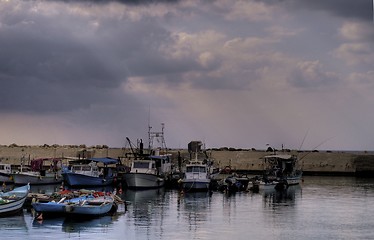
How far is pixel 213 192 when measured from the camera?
67.4m

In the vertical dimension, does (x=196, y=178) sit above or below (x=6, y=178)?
above

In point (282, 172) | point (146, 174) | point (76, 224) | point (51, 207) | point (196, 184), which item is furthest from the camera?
point (282, 172)

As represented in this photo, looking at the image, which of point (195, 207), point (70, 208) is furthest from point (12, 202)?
point (195, 207)

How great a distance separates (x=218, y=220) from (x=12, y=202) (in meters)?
14.4

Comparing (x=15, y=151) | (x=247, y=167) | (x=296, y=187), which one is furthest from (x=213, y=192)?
(x=15, y=151)

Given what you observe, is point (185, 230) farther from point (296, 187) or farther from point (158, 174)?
point (296, 187)

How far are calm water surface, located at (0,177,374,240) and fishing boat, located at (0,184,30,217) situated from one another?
2.67ft

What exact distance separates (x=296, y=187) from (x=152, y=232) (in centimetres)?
4352

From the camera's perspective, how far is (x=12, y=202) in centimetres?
4259

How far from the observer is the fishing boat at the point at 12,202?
42.2 meters

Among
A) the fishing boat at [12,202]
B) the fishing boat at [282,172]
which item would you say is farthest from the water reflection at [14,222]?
the fishing boat at [282,172]

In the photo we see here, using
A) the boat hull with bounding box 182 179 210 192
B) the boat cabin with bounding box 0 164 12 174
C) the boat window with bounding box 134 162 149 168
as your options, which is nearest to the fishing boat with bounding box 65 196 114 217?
the boat hull with bounding box 182 179 210 192

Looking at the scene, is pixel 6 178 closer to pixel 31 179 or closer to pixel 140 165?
pixel 31 179

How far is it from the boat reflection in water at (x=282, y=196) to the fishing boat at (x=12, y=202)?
69.4ft
